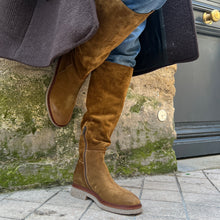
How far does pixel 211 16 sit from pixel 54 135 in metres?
1.92

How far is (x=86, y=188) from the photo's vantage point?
3.75ft

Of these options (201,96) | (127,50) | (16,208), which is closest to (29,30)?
(127,50)

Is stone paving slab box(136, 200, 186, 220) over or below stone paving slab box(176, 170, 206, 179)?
over

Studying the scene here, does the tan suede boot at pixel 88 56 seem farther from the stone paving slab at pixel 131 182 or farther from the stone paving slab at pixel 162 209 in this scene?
the stone paving slab at pixel 162 209

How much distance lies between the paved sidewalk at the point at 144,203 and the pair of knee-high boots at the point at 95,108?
0.06m

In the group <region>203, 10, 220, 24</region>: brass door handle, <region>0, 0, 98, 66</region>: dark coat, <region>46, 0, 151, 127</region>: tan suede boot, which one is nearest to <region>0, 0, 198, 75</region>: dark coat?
<region>0, 0, 98, 66</region>: dark coat

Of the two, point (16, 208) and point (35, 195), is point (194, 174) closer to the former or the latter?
point (35, 195)

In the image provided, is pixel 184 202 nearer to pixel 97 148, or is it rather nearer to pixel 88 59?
pixel 97 148

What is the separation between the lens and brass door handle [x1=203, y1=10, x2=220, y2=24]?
237 centimetres

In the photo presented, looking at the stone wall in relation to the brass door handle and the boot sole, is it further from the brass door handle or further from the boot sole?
the brass door handle

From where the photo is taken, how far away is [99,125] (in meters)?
1.15

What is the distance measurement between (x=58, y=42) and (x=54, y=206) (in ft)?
2.24

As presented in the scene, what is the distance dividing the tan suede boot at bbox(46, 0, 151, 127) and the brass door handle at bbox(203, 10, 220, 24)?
1729 mm

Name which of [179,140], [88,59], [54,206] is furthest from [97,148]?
[179,140]
